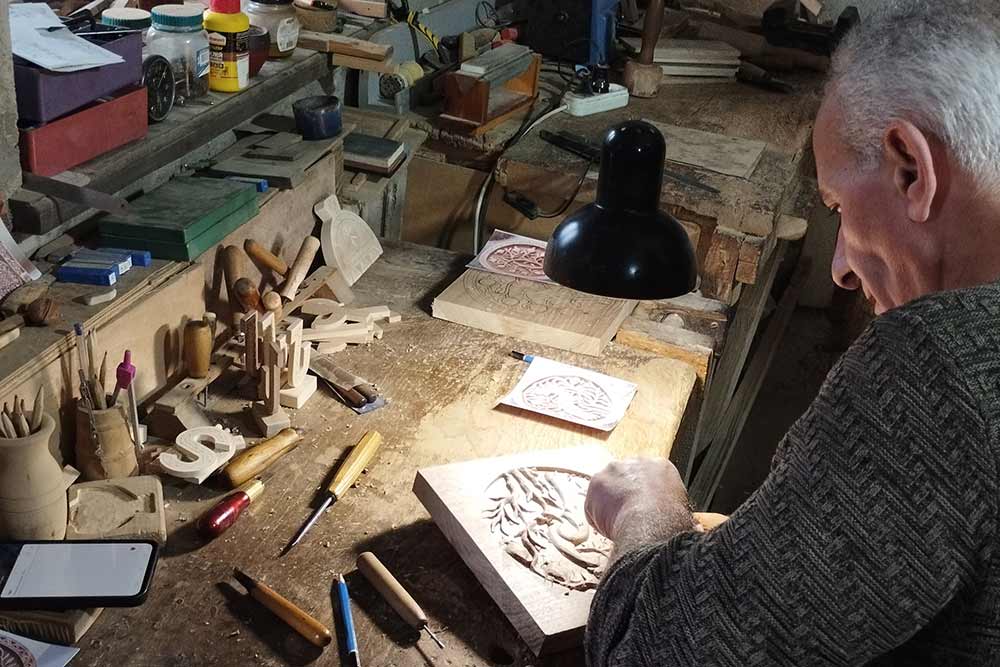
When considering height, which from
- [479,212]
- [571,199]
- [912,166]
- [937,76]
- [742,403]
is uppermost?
[937,76]

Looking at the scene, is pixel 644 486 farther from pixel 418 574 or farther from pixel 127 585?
pixel 127 585

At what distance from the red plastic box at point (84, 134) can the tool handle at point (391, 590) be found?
0.92 metres

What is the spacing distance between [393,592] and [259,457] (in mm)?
431

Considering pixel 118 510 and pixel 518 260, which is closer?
pixel 118 510

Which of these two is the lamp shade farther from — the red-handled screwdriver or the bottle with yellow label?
the bottle with yellow label

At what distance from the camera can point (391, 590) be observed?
156cm

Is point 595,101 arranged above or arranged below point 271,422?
above

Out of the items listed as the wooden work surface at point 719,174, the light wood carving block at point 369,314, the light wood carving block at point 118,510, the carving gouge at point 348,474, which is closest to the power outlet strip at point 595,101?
the wooden work surface at point 719,174

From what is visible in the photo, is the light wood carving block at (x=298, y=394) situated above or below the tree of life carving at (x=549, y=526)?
below

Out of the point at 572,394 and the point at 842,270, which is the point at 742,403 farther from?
the point at 842,270

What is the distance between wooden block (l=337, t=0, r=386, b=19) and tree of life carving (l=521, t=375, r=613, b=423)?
5.17ft

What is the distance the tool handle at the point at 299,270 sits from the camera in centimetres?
233

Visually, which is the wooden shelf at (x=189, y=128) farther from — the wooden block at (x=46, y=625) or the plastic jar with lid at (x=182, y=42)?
the wooden block at (x=46, y=625)

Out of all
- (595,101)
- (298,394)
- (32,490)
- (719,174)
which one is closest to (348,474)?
(298,394)
